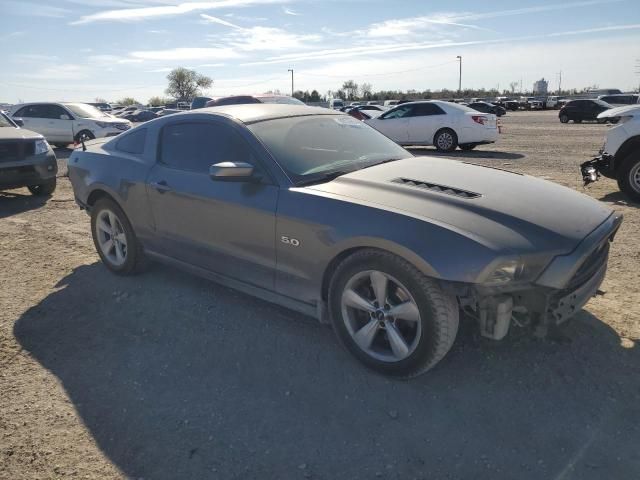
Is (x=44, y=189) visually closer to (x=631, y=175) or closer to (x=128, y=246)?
(x=128, y=246)

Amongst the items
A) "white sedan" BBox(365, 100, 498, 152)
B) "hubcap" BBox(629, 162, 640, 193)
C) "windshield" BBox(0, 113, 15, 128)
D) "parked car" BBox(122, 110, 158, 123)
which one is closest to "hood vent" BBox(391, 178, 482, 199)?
"hubcap" BBox(629, 162, 640, 193)

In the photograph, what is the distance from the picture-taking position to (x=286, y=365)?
3230mm

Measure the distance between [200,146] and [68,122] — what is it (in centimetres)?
1466

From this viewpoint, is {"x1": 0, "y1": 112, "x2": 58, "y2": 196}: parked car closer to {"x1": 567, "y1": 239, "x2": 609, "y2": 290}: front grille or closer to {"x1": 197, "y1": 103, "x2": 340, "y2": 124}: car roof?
{"x1": 197, "y1": 103, "x2": 340, "y2": 124}: car roof

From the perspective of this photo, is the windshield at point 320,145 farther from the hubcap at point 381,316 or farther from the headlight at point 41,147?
the headlight at point 41,147

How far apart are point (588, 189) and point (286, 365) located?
6782 mm

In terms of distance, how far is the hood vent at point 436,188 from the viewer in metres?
3.08

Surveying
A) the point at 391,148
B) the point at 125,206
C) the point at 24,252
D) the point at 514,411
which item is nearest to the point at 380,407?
the point at 514,411

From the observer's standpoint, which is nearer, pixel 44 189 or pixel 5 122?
pixel 44 189

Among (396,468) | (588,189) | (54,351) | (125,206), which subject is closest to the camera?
(396,468)

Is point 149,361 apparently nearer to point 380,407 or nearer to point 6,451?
point 6,451

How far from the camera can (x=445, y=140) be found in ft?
46.3

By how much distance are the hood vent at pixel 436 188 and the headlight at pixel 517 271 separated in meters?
0.61

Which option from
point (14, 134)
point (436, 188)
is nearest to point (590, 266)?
point (436, 188)
